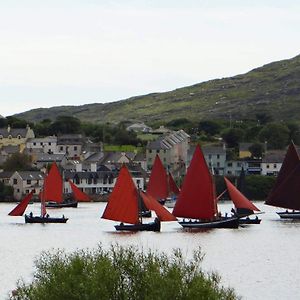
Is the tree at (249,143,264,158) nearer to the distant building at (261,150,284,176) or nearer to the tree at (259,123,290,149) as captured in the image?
the tree at (259,123,290,149)

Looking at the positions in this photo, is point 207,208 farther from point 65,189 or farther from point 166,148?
point 166,148

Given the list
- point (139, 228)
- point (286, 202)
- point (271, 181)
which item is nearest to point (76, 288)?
point (139, 228)

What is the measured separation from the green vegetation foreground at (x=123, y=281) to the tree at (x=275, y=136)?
14592 cm

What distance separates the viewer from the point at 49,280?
37094 millimetres

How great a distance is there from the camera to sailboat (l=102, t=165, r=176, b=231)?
291 feet

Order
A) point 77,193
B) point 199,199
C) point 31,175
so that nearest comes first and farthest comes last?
point 199,199, point 77,193, point 31,175

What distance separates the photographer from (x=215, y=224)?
301 feet

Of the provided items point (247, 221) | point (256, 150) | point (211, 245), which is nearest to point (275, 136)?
point (256, 150)

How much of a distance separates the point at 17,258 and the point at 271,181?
83.9 meters

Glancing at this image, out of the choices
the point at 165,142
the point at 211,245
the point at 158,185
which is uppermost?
the point at 165,142

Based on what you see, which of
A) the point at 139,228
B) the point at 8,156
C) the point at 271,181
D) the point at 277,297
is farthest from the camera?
the point at 8,156

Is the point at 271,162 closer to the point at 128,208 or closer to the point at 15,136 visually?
the point at 15,136

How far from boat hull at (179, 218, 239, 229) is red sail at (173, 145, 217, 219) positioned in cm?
48

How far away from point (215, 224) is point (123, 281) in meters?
55.6
